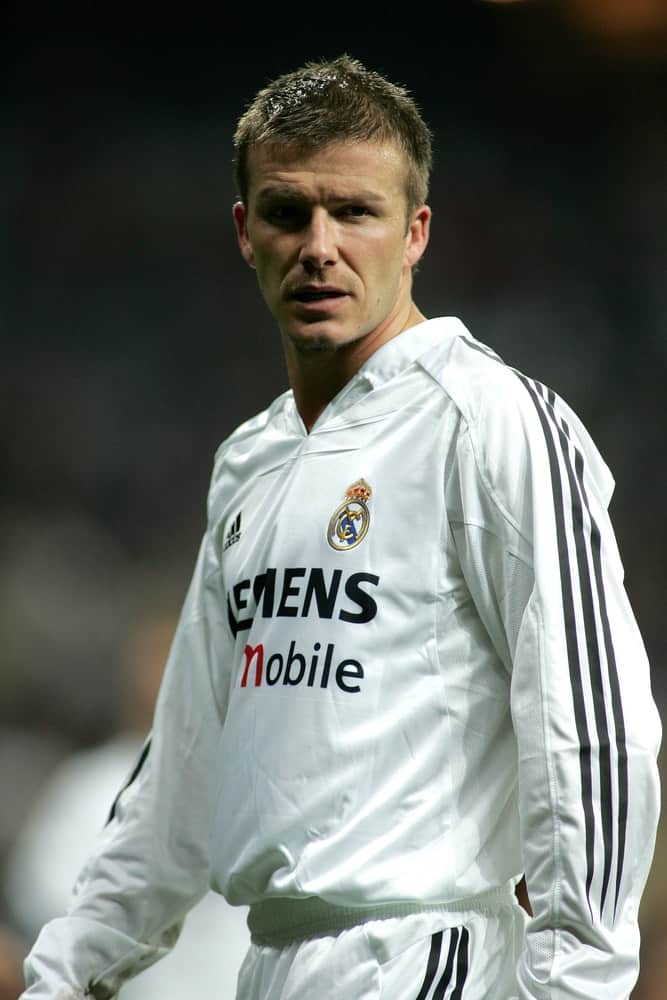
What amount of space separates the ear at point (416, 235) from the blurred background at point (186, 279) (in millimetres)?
1778

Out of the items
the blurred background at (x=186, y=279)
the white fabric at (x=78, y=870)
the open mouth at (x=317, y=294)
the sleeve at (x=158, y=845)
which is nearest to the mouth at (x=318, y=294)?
the open mouth at (x=317, y=294)

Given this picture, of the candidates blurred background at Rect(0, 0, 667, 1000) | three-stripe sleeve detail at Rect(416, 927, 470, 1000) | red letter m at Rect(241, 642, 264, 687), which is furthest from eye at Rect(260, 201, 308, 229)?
blurred background at Rect(0, 0, 667, 1000)

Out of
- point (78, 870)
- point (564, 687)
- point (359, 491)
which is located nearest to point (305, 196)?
point (359, 491)

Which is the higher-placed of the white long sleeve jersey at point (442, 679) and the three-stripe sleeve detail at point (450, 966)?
the white long sleeve jersey at point (442, 679)

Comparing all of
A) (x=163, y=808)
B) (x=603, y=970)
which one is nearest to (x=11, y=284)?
(x=163, y=808)

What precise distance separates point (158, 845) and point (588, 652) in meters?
0.68

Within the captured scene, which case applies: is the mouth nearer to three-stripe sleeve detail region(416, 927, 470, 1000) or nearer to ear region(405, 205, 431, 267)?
ear region(405, 205, 431, 267)

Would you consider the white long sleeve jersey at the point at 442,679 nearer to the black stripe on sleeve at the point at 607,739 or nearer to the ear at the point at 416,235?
the black stripe on sleeve at the point at 607,739

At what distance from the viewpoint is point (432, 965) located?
1.28m

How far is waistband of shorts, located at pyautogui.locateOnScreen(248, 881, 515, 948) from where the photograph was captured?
1292 millimetres

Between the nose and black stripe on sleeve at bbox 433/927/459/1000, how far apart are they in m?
0.71

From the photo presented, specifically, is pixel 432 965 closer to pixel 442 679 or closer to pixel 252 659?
pixel 442 679

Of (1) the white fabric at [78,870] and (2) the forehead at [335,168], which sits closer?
(2) the forehead at [335,168]

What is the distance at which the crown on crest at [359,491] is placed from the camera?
141 centimetres
